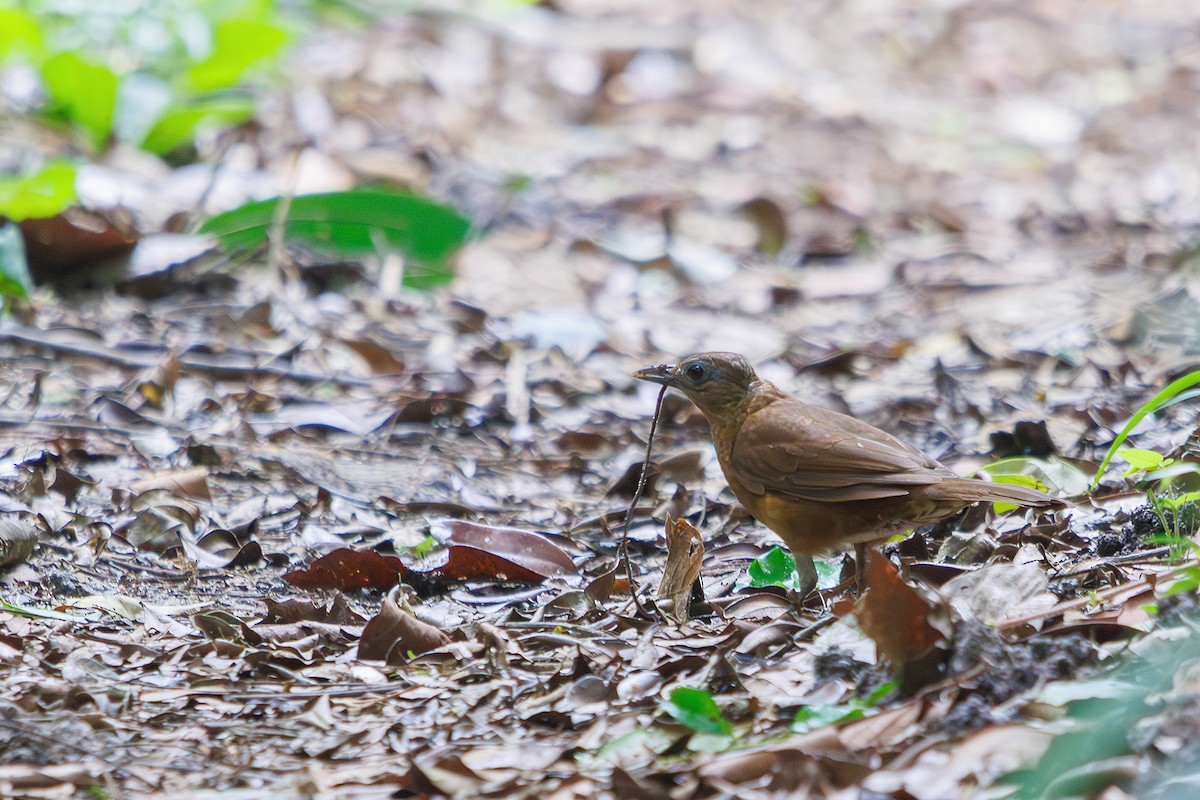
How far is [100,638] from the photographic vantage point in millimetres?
3207

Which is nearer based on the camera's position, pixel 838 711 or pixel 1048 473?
pixel 838 711

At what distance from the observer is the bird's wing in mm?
3734

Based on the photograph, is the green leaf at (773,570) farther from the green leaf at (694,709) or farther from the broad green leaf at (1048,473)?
the green leaf at (694,709)

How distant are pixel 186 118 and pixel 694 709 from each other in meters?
6.27

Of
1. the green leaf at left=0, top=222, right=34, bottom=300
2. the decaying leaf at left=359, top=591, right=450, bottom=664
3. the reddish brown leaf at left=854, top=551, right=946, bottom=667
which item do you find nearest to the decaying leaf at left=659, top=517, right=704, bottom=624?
the decaying leaf at left=359, top=591, right=450, bottom=664

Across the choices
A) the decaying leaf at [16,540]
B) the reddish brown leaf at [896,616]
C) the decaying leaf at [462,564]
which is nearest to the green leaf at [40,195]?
the decaying leaf at [16,540]

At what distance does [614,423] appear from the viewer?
5.82 m

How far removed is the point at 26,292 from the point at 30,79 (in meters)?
2.85

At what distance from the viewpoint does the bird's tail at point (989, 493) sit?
3.48m

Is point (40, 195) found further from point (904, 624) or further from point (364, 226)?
point (904, 624)

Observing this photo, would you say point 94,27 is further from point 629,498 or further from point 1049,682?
point 1049,682

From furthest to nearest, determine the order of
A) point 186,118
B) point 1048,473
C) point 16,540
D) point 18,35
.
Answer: point 18,35 < point 186,118 < point 1048,473 < point 16,540

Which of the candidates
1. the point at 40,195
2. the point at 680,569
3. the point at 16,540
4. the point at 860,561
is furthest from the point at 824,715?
the point at 40,195

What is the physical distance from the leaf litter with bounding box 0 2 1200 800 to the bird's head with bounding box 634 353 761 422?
0.43m
